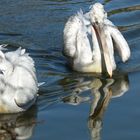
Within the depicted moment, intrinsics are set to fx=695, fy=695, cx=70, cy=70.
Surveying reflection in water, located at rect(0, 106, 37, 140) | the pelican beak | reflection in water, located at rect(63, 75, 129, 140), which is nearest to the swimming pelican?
reflection in water, located at rect(0, 106, 37, 140)

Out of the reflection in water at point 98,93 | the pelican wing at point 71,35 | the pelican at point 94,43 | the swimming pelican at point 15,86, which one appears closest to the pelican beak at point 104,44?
the pelican at point 94,43

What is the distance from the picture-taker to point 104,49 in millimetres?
9297

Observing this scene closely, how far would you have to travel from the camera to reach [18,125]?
785 centimetres

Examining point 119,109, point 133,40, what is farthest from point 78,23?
point 119,109

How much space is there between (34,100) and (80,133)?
1.15 m

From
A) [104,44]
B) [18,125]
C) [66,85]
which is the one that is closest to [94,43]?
[104,44]

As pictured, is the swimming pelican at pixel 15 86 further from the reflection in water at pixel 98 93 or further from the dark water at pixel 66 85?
the reflection in water at pixel 98 93

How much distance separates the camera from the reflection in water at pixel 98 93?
7.97 metres

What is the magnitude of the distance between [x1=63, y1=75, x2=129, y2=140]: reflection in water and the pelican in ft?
0.61

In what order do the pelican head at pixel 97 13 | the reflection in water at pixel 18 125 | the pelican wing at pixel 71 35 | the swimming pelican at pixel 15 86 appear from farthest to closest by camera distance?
the pelican wing at pixel 71 35 < the pelican head at pixel 97 13 < the swimming pelican at pixel 15 86 < the reflection in water at pixel 18 125

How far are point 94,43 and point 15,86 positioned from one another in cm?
181

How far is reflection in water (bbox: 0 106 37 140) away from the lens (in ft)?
24.6

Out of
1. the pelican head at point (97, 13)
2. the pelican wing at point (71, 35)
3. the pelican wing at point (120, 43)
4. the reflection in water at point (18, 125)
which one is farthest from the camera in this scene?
the pelican wing at point (71, 35)

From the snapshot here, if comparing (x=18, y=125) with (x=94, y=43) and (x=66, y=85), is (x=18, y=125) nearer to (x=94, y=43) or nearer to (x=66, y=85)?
(x=66, y=85)
